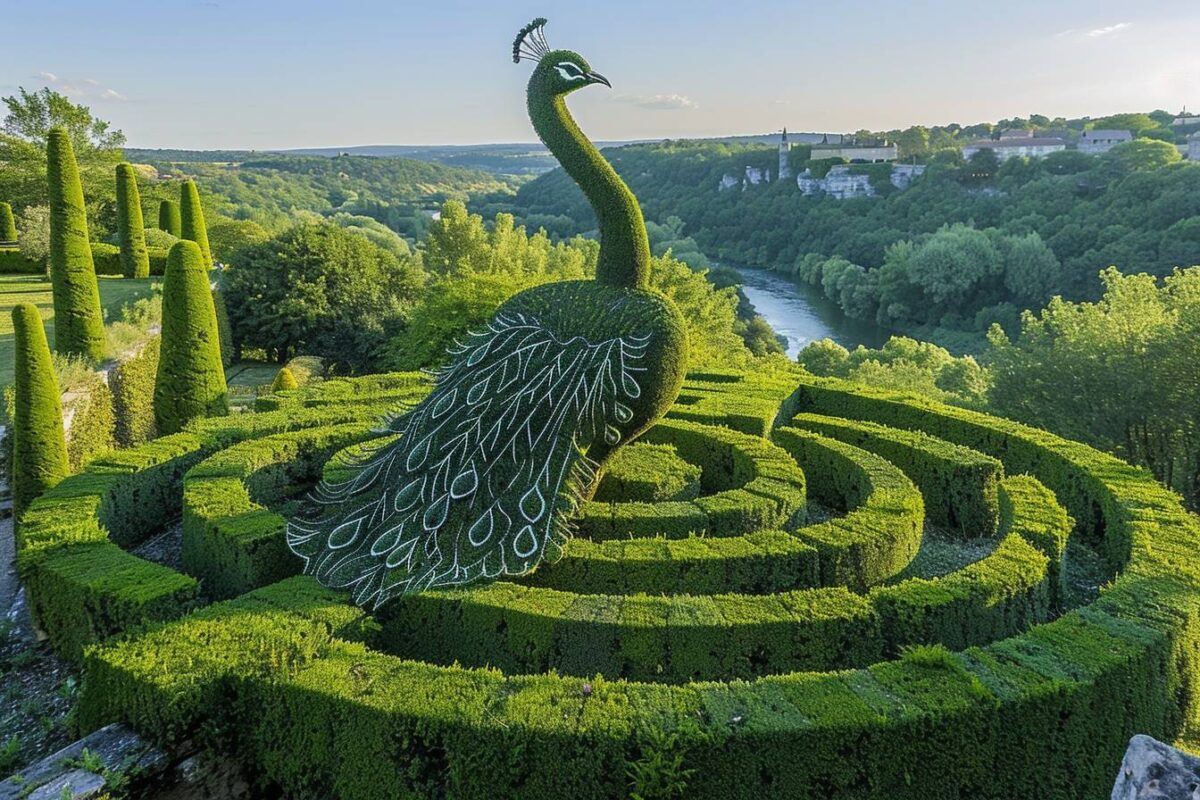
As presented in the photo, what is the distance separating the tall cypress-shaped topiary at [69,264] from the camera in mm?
21344

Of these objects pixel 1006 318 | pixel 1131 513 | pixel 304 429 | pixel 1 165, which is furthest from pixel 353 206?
pixel 1131 513

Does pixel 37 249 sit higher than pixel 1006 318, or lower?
higher

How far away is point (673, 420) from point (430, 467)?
8154 millimetres

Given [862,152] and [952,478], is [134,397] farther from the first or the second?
[862,152]

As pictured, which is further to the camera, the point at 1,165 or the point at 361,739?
the point at 1,165

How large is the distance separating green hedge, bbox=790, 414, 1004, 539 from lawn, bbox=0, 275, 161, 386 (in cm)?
2660

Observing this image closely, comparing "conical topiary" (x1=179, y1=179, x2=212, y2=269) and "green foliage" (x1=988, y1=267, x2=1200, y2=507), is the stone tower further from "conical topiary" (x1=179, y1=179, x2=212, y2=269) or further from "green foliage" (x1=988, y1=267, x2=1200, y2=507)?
"green foliage" (x1=988, y1=267, x2=1200, y2=507)

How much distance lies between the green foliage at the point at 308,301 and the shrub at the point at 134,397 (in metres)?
12.7

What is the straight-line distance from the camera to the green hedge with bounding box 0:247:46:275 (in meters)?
41.8

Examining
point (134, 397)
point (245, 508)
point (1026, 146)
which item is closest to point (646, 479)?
point (245, 508)

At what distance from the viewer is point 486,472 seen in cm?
1052

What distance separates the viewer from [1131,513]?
40.7ft

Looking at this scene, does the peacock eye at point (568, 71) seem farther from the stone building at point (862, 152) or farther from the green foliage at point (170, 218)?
the stone building at point (862, 152)

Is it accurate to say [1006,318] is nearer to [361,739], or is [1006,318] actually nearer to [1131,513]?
[1131,513]
